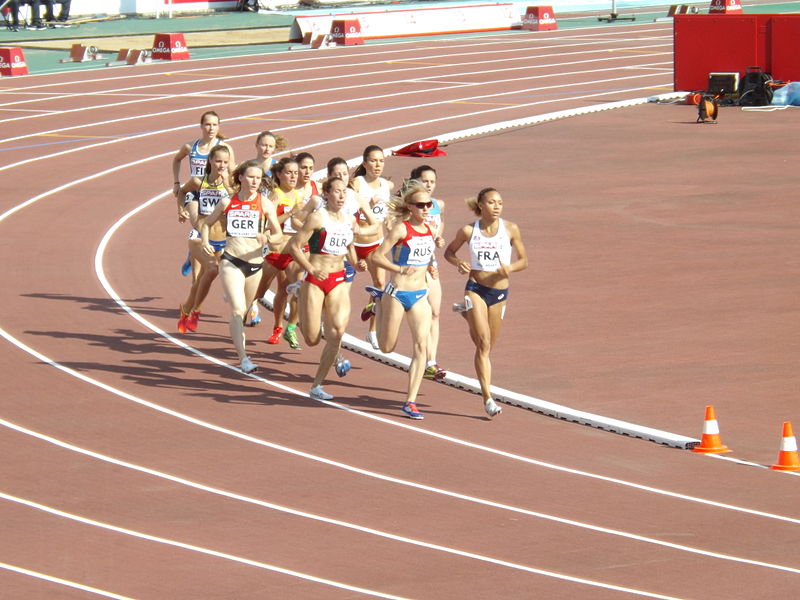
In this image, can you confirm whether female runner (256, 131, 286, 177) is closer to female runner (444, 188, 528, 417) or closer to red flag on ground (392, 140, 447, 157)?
female runner (444, 188, 528, 417)

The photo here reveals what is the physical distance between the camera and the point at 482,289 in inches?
511

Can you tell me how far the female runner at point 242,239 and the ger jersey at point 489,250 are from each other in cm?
237

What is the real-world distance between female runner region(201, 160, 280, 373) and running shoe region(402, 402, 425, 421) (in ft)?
6.95

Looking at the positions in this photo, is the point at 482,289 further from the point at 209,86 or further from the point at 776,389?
the point at 209,86

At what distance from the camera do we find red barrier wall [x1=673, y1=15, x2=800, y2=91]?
3556 centimetres

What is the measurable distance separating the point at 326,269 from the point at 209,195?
8.68 feet

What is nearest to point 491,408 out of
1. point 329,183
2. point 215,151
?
point 329,183

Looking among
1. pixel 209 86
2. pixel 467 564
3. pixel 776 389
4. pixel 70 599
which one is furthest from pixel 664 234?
pixel 209 86

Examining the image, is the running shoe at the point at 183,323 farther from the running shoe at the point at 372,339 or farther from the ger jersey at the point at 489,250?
the ger jersey at the point at 489,250

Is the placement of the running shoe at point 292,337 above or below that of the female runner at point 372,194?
below

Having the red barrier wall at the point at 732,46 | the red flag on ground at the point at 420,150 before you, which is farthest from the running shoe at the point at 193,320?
the red barrier wall at the point at 732,46

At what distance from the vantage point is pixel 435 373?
46.7ft

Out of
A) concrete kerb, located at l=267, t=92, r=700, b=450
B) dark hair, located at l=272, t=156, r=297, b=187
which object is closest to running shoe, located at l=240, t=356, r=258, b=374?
concrete kerb, located at l=267, t=92, r=700, b=450

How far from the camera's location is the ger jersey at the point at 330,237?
13.5 m
